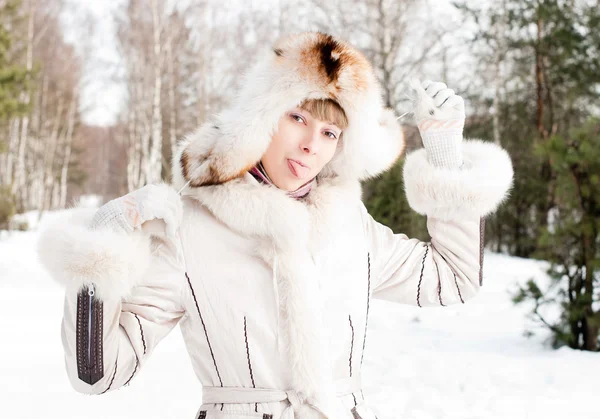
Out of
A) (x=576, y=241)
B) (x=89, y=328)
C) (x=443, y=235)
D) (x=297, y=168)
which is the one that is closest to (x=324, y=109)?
(x=297, y=168)

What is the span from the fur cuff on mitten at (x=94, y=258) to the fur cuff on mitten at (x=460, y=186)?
848mm

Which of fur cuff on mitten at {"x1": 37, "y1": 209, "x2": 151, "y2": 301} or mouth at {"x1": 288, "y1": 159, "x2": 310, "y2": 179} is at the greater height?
mouth at {"x1": 288, "y1": 159, "x2": 310, "y2": 179}

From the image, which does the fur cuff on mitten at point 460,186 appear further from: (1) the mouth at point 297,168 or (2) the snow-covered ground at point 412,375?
(2) the snow-covered ground at point 412,375

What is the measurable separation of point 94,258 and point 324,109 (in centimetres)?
74

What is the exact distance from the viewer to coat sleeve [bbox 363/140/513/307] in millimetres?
1734

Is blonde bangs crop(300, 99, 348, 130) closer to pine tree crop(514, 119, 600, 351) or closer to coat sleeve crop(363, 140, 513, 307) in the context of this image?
coat sleeve crop(363, 140, 513, 307)

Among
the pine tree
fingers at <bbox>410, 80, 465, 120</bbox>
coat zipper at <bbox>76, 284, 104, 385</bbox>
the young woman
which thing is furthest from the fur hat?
the pine tree

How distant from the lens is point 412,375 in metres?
4.63

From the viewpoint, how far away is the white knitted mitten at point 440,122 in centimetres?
175

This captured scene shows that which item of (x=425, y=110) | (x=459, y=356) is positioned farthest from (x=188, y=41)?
(x=425, y=110)

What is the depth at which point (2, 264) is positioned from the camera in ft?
30.6

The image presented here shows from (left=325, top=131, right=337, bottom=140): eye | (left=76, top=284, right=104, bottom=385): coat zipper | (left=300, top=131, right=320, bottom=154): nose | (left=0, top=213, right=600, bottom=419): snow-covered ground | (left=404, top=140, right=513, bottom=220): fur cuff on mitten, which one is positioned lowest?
(left=0, top=213, right=600, bottom=419): snow-covered ground

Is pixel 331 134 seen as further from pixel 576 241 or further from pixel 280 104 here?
pixel 576 241

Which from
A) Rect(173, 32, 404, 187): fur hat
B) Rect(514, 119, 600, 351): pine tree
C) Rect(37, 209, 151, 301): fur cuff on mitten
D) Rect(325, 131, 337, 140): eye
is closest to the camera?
Rect(37, 209, 151, 301): fur cuff on mitten
